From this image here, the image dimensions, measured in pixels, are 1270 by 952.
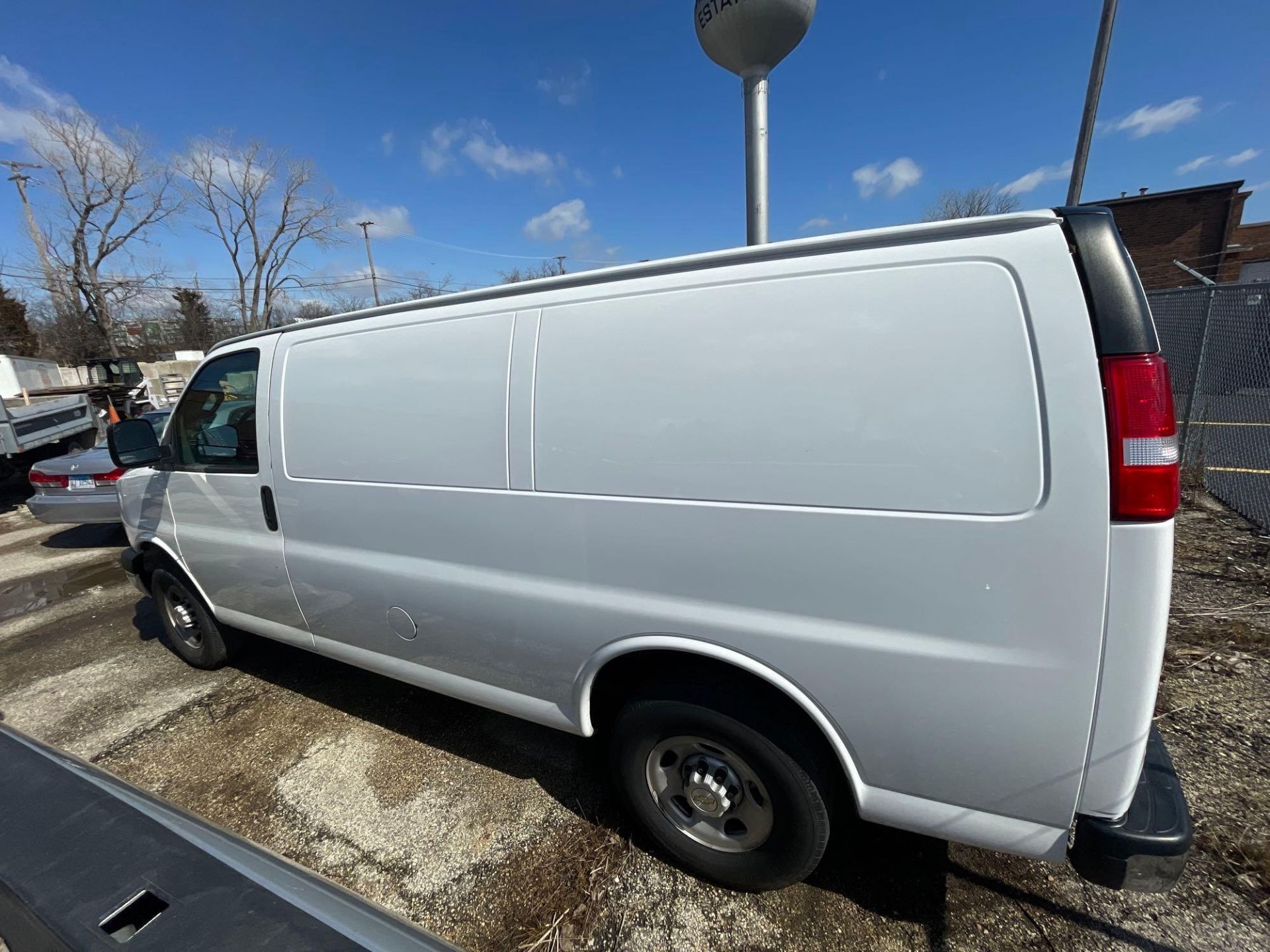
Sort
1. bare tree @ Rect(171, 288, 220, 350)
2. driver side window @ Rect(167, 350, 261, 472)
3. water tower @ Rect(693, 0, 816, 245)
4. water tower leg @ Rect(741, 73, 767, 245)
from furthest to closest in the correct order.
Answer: bare tree @ Rect(171, 288, 220, 350) < water tower leg @ Rect(741, 73, 767, 245) < water tower @ Rect(693, 0, 816, 245) < driver side window @ Rect(167, 350, 261, 472)

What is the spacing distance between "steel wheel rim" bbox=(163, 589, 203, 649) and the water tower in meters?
4.74

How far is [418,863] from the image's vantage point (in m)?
2.25

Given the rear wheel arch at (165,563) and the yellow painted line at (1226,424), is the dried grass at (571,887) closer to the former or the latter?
the rear wheel arch at (165,563)

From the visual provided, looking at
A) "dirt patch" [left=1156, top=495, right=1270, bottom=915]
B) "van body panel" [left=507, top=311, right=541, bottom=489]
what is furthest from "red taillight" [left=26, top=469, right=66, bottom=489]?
"dirt patch" [left=1156, top=495, right=1270, bottom=915]

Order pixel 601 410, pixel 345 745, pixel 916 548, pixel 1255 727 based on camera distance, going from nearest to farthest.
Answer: pixel 916 548
pixel 601 410
pixel 1255 727
pixel 345 745

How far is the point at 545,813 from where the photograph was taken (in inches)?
95.7

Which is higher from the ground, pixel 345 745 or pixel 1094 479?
A: pixel 1094 479

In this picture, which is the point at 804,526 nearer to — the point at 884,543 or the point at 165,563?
the point at 884,543

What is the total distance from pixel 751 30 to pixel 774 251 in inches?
127

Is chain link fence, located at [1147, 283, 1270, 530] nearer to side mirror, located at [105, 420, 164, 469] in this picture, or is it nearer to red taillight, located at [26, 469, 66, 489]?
side mirror, located at [105, 420, 164, 469]

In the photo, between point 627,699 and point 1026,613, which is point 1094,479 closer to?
point 1026,613

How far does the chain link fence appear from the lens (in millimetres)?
5762

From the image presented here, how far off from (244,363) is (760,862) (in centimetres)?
337

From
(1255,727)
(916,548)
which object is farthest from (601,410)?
(1255,727)
